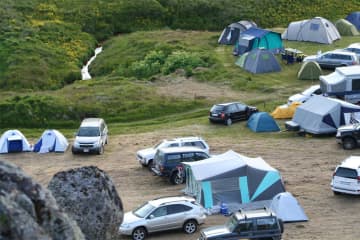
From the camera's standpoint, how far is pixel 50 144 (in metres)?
35.5

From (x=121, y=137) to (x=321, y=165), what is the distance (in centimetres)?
1116

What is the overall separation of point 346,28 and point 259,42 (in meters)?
9.84

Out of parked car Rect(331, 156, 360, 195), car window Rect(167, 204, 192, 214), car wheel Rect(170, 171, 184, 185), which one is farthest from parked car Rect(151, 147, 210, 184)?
parked car Rect(331, 156, 360, 195)

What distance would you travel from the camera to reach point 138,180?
30375 mm

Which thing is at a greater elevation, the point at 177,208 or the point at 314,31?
the point at 314,31

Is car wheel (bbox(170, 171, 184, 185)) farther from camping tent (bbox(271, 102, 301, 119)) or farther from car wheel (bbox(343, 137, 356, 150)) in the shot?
camping tent (bbox(271, 102, 301, 119))

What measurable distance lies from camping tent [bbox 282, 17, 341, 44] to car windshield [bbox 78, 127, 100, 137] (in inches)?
1013

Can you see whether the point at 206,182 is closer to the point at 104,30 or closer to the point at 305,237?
the point at 305,237

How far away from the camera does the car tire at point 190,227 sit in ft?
77.6

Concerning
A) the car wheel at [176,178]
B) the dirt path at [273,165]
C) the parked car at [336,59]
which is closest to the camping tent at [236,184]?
the dirt path at [273,165]

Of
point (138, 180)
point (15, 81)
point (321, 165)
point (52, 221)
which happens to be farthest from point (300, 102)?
point (52, 221)

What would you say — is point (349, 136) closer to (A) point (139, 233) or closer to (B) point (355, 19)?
(A) point (139, 233)

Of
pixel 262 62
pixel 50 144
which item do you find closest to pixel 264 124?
pixel 50 144

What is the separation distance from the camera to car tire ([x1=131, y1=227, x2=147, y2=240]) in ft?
75.8
